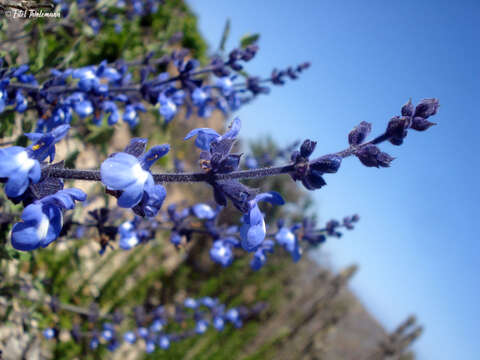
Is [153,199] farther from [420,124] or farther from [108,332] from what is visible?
[108,332]

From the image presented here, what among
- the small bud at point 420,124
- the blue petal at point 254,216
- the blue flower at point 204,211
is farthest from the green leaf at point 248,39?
the blue petal at point 254,216

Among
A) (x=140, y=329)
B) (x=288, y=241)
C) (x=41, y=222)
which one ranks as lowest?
(x=140, y=329)

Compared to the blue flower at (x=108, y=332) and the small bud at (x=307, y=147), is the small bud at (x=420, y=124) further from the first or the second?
the blue flower at (x=108, y=332)

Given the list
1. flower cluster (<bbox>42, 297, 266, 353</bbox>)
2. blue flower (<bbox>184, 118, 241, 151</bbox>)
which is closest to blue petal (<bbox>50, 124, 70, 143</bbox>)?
blue flower (<bbox>184, 118, 241, 151</bbox>)

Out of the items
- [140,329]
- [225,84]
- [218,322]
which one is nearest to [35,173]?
[225,84]

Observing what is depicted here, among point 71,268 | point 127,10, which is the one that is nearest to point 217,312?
point 71,268

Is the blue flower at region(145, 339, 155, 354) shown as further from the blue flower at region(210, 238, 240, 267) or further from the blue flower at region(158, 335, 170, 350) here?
the blue flower at region(210, 238, 240, 267)
